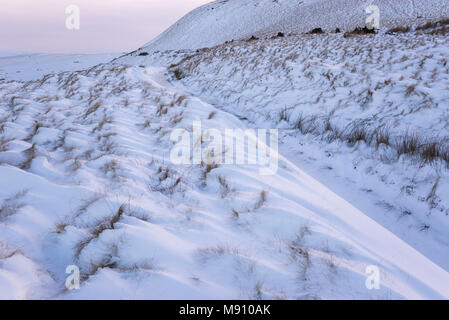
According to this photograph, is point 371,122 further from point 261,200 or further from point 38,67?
point 38,67

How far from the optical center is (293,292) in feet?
4.70

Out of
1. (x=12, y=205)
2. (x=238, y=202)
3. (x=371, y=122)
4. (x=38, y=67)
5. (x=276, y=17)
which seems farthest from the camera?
(x=276, y=17)

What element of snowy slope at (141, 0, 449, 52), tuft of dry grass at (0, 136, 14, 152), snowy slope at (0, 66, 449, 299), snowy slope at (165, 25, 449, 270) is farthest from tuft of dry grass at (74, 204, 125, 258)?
snowy slope at (141, 0, 449, 52)

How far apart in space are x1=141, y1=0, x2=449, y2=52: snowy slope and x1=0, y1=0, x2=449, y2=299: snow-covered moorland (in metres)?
21.7

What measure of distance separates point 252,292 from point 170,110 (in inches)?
165

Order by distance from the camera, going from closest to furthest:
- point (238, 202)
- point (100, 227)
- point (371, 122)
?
point (100, 227), point (238, 202), point (371, 122)

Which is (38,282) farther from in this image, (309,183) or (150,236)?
(309,183)

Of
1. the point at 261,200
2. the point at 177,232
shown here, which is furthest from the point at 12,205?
the point at 261,200

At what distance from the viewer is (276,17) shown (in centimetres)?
3153

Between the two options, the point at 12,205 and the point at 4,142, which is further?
the point at 4,142

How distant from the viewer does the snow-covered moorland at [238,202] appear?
1518 millimetres

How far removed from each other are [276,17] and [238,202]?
35265 mm

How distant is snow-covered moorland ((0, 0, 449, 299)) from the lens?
152 centimetres
